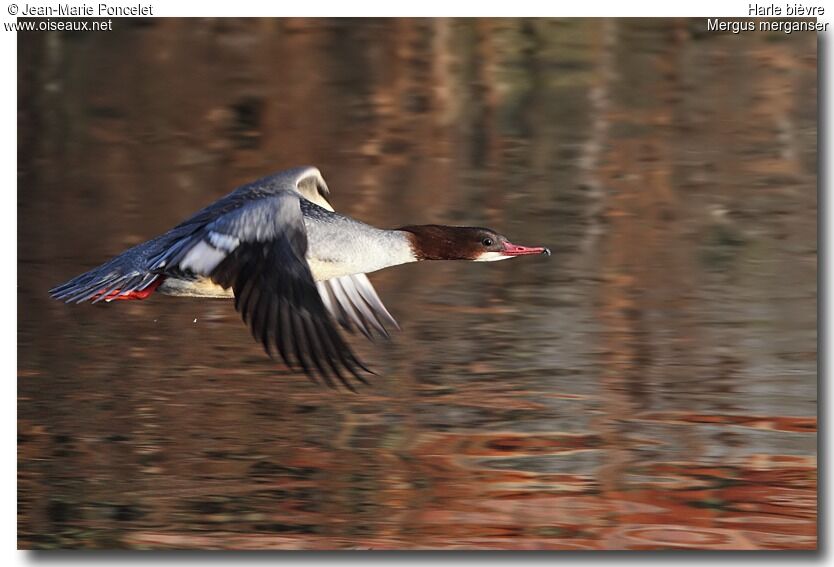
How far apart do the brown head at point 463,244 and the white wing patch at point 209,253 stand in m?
0.85

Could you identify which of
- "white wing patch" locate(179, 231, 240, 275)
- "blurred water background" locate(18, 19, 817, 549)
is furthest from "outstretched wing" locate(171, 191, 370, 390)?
"blurred water background" locate(18, 19, 817, 549)

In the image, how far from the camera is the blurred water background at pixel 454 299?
4562 mm

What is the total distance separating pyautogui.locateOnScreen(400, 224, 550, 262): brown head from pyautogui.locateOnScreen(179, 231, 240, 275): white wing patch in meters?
0.85

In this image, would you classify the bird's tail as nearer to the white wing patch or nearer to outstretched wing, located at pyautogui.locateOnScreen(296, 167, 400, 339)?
the white wing patch

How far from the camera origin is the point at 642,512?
14.9 feet

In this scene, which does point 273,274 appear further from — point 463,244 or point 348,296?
point 463,244

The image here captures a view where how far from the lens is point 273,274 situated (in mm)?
3908

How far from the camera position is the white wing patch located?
398cm

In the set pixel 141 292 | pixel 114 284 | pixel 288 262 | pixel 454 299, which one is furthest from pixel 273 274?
pixel 454 299

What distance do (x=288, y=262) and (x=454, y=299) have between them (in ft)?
5.91

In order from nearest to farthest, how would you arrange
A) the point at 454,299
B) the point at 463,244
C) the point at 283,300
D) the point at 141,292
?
the point at 283,300 → the point at 141,292 → the point at 463,244 → the point at 454,299

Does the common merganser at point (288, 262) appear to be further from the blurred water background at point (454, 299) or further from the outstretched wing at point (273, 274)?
the blurred water background at point (454, 299)

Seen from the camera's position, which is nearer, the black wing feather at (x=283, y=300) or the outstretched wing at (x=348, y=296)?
the black wing feather at (x=283, y=300)

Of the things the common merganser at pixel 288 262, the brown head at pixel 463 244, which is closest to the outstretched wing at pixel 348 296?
the common merganser at pixel 288 262
